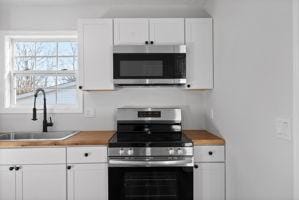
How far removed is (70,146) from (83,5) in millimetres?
1693

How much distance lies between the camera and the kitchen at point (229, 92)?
1.39 meters

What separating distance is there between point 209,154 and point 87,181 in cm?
116

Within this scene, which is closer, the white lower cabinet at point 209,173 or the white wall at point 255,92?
the white wall at point 255,92

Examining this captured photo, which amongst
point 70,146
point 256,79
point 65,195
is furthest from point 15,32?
point 256,79

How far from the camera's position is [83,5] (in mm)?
2953

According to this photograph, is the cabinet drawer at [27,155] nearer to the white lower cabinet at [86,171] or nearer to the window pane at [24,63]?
the white lower cabinet at [86,171]

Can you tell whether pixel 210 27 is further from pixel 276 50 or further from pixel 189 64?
pixel 276 50

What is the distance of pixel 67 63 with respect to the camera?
307 cm

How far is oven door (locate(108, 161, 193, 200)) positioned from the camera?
2201mm

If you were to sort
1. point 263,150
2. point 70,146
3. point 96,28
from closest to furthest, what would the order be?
1. point 263,150
2. point 70,146
3. point 96,28

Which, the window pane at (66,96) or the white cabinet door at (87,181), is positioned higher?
the window pane at (66,96)

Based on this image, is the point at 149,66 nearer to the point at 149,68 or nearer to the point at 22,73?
the point at 149,68

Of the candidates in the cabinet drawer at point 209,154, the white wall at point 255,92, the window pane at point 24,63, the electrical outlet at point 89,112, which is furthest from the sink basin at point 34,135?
the white wall at point 255,92

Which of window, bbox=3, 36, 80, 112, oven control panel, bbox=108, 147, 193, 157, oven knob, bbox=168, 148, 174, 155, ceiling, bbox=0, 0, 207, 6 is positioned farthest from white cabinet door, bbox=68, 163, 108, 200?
ceiling, bbox=0, 0, 207, 6
